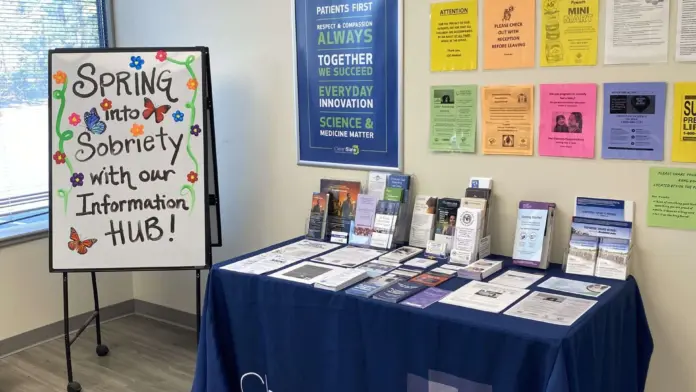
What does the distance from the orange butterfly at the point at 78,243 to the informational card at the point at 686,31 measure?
8.03 ft

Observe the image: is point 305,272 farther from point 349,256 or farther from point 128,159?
point 128,159

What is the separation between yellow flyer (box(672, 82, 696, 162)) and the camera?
2176 mm

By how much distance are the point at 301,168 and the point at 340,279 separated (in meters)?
0.97

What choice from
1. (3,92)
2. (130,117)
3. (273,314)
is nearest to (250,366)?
(273,314)

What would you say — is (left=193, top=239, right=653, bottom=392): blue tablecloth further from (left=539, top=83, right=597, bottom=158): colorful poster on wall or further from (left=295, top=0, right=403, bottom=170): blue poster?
(left=295, top=0, right=403, bottom=170): blue poster

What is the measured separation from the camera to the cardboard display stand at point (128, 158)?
305 centimetres

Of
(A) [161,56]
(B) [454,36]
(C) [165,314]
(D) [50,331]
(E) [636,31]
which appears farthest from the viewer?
(C) [165,314]

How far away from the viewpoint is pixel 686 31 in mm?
2156

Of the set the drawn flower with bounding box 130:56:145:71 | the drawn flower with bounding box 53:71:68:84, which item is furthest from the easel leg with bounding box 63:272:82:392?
the drawn flower with bounding box 130:56:145:71

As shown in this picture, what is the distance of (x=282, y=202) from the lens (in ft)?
10.8

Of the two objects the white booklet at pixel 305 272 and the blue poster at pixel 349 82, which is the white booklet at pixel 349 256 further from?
the blue poster at pixel 349 82

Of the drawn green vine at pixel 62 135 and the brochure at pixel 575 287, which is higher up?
the drawn green vine at pixel 62 135

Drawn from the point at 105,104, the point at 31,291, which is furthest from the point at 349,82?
the point at 31,291

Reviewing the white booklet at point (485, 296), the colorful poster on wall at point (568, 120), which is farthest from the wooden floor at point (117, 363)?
the colorful poster on wall at point (568, 120)
